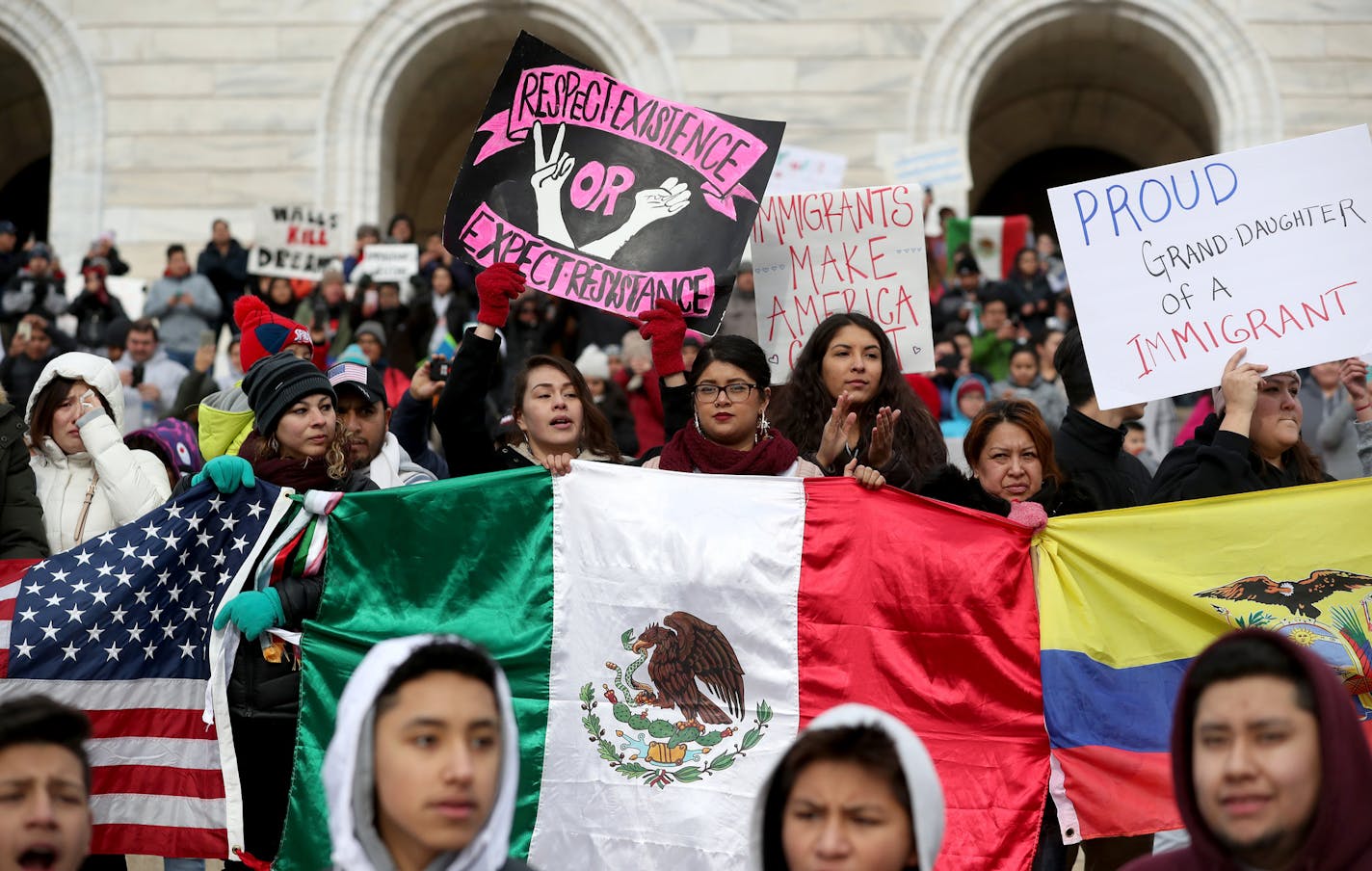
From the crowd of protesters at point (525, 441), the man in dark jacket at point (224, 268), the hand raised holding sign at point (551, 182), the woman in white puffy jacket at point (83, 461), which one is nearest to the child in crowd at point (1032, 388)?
the crowd of protesters at point (525, 441)

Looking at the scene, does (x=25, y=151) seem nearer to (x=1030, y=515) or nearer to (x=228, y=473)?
(x=228, y=473)

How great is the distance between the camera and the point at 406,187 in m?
22.2

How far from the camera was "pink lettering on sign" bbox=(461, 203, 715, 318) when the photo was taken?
6.32 meters

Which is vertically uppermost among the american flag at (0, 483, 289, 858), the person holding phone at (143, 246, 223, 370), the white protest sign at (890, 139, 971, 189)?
the white protest sign at (890, 139, 971, 189)

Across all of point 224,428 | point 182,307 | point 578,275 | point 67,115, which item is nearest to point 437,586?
point 224,428

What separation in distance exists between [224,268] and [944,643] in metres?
11.1

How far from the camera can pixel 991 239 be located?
15609 mm

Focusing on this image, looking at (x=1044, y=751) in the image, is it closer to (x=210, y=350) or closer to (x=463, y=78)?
(x=210, y=350)

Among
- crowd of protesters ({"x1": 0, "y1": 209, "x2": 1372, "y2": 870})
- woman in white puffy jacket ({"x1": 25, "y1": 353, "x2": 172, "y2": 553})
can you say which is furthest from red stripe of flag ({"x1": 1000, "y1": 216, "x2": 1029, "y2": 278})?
woman in white puffy jacket ({"x1": 25, "y1": 353, "x2": 172, "y2": 553})

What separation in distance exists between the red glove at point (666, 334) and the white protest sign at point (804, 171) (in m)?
8.87

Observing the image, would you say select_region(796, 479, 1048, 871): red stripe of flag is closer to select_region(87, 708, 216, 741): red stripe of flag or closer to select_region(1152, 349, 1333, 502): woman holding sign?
select_region(1152, 349, 1333, 502): woman holding sign

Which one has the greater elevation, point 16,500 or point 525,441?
point 525,441

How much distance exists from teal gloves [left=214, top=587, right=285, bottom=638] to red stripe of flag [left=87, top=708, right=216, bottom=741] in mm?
339

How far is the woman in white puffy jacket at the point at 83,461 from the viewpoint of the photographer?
598 centimetres
